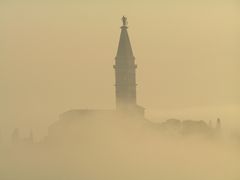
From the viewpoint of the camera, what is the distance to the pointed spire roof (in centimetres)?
405

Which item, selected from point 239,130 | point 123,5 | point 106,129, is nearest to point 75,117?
point 106,129

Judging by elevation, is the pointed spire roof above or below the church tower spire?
above

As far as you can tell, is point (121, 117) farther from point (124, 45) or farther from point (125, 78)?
point (124, 45)

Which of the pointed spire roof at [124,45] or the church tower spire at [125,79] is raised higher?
the pointed spire roof at [124,45]

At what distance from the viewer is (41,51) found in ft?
13.4

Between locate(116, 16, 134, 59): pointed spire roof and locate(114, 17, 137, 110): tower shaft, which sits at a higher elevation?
locate(116, 16, 134, 59): pointed spire roof

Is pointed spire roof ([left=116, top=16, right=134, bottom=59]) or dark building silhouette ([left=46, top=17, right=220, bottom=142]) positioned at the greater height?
pointed spire roof ([left=116, top=16, right=134, bottom=59])

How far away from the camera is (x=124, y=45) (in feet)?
13.3

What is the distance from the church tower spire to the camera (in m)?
4.05

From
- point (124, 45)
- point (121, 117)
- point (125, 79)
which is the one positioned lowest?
point (121, 117)

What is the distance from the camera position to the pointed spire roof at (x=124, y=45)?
4.05 m


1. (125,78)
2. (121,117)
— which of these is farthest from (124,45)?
(121,117)

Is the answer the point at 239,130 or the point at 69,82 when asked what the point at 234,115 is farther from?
the point at 69,82

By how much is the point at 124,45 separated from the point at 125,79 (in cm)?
20
